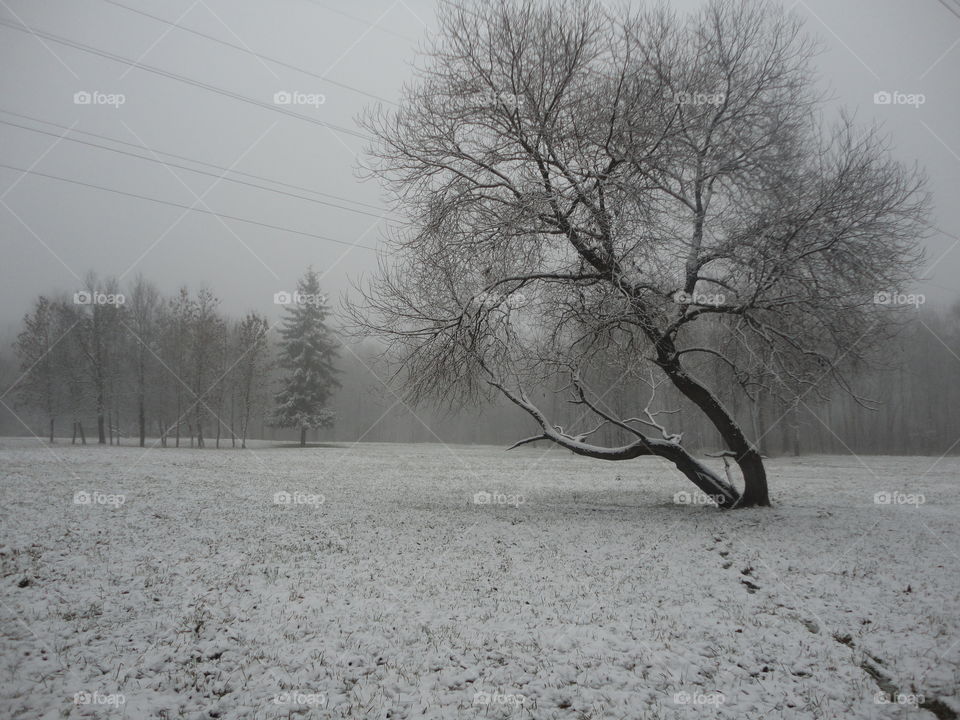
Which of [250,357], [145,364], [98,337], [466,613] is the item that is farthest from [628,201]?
[145,364]

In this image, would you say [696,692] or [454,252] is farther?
[454,252]

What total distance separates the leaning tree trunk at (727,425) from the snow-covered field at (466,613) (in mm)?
1234

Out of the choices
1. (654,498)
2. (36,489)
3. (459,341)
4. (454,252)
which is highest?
(454,252)

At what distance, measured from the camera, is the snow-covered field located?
4.64 meters

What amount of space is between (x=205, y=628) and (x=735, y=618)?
6.30m

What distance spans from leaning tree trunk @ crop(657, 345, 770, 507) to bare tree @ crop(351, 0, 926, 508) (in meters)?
0.06

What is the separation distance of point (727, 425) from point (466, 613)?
9.85 meters

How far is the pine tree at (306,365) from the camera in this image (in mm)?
44625

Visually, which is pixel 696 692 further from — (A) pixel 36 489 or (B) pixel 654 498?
(A) pixel 36 489

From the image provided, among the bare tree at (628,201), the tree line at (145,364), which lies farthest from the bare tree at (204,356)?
the bare tree at (628,201)

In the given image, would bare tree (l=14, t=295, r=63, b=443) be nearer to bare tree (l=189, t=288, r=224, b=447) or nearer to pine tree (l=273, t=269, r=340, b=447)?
bare tree (l=189, t=288, r=224, b=447)

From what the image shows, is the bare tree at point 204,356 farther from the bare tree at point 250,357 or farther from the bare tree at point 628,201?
the bare tree at point 628,201

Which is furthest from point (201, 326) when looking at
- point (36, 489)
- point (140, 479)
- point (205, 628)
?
point (205, 628)

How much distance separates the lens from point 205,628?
18.8 ft
